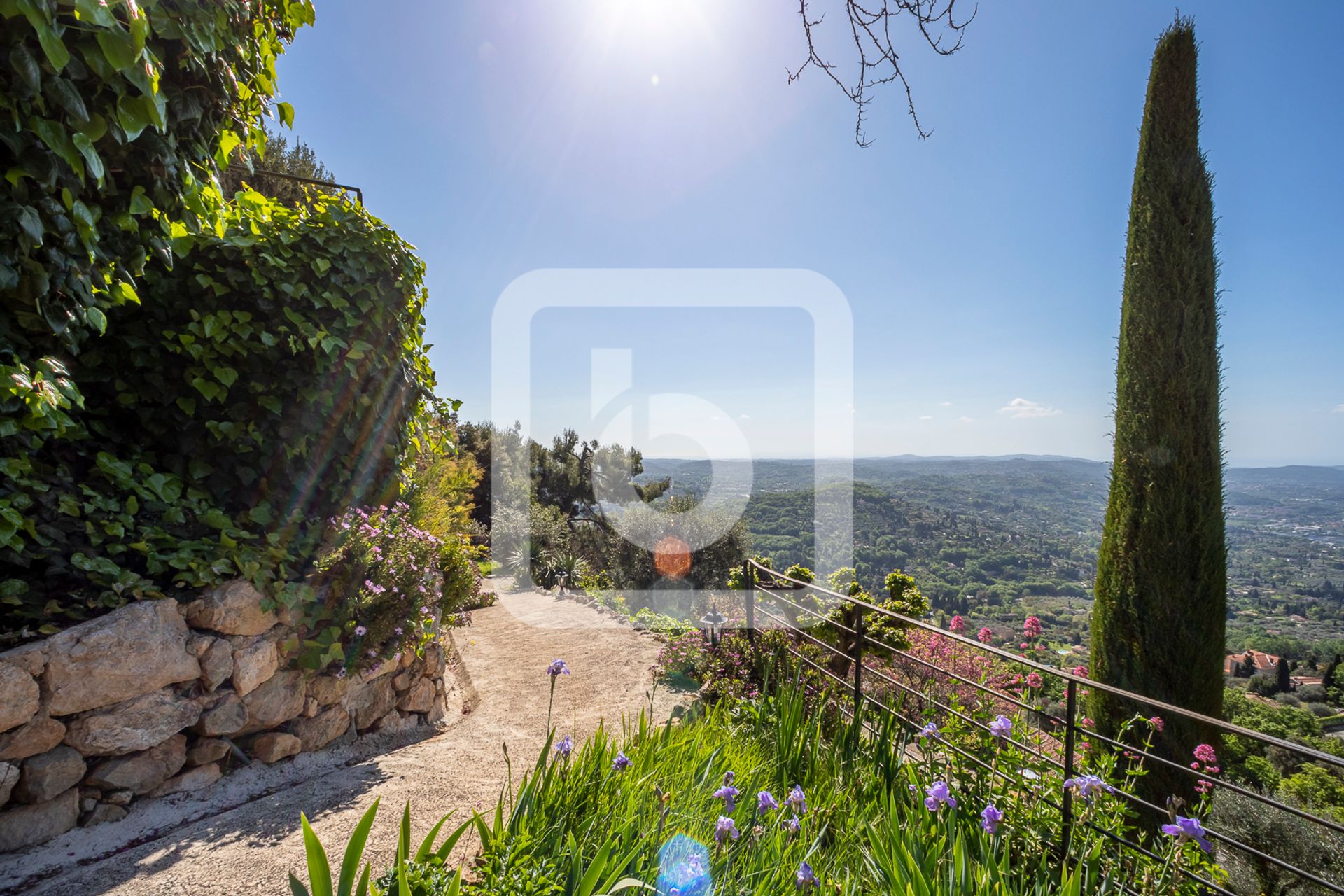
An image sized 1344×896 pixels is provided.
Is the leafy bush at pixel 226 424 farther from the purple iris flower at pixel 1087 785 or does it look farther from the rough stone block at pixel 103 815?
the purple iris flower at pixel 1087 785

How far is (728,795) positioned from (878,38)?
2.63m

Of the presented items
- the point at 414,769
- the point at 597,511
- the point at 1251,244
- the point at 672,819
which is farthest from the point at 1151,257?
the point at 597,511

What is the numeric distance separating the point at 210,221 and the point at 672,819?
342cm

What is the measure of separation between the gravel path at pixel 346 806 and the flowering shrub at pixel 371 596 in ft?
1.92

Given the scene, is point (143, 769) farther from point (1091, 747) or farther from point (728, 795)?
point (1091, 747)

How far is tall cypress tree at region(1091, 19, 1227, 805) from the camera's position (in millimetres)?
4250

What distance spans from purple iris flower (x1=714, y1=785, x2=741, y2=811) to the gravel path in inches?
28.4

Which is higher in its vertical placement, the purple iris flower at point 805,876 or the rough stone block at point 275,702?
the purple iris flower at point 805,876

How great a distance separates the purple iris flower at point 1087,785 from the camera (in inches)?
62.1

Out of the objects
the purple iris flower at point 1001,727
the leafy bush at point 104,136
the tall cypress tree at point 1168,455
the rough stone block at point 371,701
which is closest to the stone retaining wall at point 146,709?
the rough stone block at point 371,701

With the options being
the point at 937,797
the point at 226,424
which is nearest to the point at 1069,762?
the point at 937,797

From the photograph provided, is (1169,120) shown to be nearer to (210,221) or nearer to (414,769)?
(210,221)

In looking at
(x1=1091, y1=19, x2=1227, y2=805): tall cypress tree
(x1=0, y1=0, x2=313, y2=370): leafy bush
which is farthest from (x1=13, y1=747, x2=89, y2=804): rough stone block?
(x1=1091, y1=19, x2=1227, y2=805): tall cypress tree

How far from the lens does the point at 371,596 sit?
302cm
